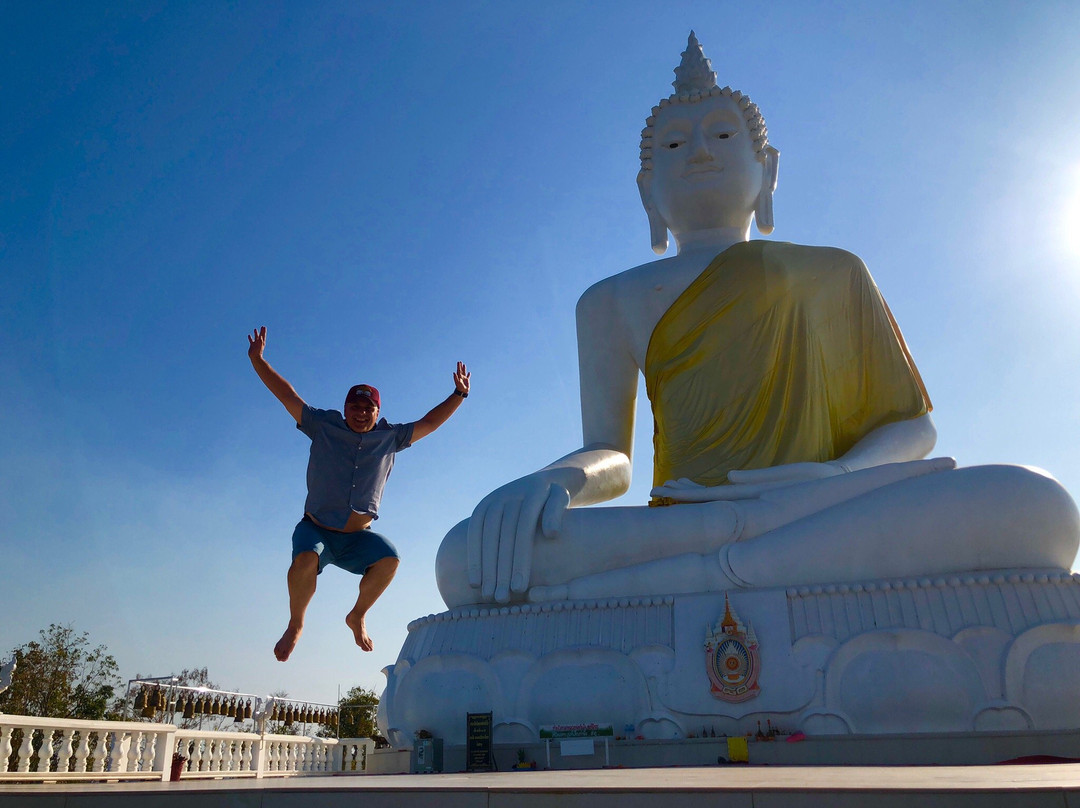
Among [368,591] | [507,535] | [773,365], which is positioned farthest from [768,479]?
[368,591]

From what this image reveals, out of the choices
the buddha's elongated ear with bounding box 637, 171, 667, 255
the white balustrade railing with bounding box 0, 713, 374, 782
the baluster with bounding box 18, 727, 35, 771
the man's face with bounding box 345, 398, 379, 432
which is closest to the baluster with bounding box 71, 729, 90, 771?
the white balustrade railing with bounding box 0, 713, 374, 782

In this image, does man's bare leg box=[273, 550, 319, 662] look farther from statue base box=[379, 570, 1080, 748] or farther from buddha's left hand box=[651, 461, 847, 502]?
buddha's left hand box=[651, 461, 847, 502]

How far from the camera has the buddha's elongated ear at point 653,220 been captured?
25.5 feet

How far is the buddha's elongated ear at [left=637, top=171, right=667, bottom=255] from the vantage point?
7.77 m

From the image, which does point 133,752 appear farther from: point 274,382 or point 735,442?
point 735,442

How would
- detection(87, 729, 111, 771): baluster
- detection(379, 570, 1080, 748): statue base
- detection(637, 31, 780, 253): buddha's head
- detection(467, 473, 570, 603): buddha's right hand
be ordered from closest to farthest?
detection(379, 570, 1080, 748): statue base, detection(467, 473, 570, 603): buddha's right hand, detection(87, 729, 111, 771): baluster, detection(637, 31, 780, 253): buddha's head

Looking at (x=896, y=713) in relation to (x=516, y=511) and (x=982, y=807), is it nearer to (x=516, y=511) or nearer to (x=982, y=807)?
(x=516, y=511)

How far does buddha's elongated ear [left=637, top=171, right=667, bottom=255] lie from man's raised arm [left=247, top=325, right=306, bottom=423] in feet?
14.5

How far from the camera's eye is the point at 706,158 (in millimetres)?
7180

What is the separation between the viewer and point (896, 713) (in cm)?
428

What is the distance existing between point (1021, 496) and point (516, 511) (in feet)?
9.22

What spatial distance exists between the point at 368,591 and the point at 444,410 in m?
0.95

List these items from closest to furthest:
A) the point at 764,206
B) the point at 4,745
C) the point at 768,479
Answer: the point at 4,745
the point at 768,479
the point at 764,206

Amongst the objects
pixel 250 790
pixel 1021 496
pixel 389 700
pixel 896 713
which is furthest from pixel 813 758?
pixel 250 790
